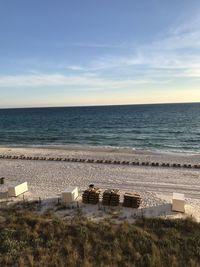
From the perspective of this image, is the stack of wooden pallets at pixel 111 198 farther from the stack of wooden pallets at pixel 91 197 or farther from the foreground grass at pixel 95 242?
the foreground grass at pixel 95 242

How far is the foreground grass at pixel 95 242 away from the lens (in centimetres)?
1132

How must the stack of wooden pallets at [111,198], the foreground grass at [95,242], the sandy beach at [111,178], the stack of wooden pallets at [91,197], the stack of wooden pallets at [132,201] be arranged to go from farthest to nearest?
the sandy beach at [111,178] < the stack of wooden pallets at [91,197] < the stack of wooden pallets at [111,198] < the stack of wooden pallets at [132,201] < the foreground grass at [95,242]

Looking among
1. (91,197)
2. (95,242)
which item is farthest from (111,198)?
(95,242)

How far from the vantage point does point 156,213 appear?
16.1 meters

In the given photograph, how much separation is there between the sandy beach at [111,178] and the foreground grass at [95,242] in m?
3.26

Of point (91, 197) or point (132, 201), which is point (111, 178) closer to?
point (91, 197)

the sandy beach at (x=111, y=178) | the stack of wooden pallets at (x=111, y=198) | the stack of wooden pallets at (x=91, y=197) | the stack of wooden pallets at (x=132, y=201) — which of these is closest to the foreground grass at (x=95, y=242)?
the stack of wooden pallets at (x=132, y=201)

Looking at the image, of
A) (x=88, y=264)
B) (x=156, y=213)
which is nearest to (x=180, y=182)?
(x=156, y=213)

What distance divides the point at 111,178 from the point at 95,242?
37.2 ft

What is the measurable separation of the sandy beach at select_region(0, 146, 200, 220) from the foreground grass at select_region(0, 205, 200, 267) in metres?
3.26

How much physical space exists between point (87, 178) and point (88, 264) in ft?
43.6

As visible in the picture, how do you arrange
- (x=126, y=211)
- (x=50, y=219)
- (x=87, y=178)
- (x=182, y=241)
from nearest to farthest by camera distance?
(x=182, y=241)
(x=50, y=219)
(x=126, y=211)
(x=87, y=178)

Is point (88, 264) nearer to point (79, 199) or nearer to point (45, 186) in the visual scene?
point (79, 199)

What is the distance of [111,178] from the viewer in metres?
24.0
